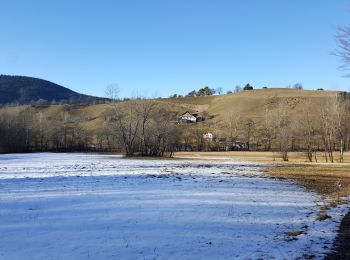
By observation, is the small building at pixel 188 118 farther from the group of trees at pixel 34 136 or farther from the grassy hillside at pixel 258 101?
the group of trees at pixel 34 136

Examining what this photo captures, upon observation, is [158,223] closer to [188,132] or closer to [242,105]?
[188,132]

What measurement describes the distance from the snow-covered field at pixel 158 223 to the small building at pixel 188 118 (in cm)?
14861

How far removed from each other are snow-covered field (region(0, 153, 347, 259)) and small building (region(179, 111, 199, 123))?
488ft

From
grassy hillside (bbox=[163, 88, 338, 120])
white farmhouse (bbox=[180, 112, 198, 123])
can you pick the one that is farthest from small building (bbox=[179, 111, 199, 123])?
grassy hillside (bbox=[163, 88, 338, 120])

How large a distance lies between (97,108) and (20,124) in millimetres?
92866

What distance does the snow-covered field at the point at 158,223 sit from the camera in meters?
9.76

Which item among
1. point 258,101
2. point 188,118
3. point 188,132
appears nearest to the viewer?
point 188,132

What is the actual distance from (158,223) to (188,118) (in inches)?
6304

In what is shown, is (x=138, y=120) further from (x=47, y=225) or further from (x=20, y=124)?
(x=47, y=225)

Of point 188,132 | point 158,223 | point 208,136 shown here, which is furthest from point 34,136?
point 158,223

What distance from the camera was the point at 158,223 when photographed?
12.9m

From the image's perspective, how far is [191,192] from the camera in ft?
67.4

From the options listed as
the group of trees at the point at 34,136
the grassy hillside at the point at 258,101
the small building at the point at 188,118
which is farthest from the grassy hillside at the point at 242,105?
the group of trees at the point at 34,136

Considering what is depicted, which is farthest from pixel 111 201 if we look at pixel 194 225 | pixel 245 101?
pixel 245 101
